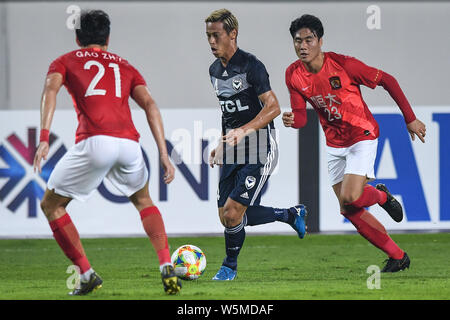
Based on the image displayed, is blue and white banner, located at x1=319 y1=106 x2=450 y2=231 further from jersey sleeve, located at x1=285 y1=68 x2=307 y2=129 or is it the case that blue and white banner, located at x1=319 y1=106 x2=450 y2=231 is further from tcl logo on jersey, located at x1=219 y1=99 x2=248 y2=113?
tcl logo on jersey, located at x1=219 y1=99 x2=248 y2=113

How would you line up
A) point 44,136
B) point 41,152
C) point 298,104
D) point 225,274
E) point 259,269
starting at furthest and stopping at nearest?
point 259,269
point 298,104
point 225,274
point 44,136
point 41,152

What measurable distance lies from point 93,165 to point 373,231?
2.24 m

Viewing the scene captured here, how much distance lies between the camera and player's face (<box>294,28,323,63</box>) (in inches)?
240

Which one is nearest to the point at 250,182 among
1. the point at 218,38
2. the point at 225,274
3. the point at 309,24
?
the point at 225,274

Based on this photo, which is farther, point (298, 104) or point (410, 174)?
point (410, 174)

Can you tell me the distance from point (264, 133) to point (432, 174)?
11.6 feet

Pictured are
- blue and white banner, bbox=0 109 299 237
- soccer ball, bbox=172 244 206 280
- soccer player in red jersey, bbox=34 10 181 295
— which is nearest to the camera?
soccer player in red jersey, bbox=34 10 181 295

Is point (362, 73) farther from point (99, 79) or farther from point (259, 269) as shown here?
point (99, 79)

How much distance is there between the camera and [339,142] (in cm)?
624

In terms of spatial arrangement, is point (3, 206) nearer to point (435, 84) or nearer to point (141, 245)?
point (141, 245)

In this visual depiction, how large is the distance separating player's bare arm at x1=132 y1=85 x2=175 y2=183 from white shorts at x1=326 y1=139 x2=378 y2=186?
164 centimetres

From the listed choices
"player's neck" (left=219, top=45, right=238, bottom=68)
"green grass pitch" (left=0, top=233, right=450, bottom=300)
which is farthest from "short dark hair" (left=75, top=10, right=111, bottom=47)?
"green grass pitch" (left=0, top=233, right=450, bottom=300)

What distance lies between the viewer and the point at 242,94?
6.05m

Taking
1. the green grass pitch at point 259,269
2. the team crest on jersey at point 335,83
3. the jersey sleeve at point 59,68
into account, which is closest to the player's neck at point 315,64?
the team crest on jersey at point 335,83
